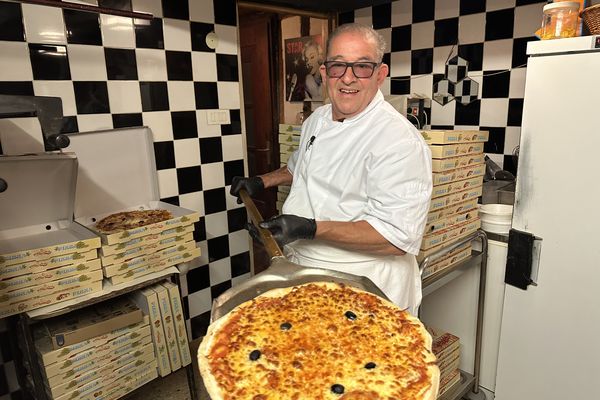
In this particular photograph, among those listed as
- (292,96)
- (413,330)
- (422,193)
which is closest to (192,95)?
(292,96)

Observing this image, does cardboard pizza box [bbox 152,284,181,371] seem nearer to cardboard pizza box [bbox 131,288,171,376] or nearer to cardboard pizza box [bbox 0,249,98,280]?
cardboard pizza box [bbox 131,288,171,376]

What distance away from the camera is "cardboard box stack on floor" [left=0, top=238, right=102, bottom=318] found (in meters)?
1.55

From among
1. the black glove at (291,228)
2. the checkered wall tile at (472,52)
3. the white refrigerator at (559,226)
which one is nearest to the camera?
the black glove at (291,228)

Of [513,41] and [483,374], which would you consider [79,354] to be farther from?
[513,41]

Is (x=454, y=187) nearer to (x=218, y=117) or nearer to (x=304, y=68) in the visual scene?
(x=218, y=117)

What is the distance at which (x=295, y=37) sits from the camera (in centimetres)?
365

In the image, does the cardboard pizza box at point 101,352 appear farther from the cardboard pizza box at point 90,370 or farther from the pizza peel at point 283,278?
the pizza peel at point 283,278

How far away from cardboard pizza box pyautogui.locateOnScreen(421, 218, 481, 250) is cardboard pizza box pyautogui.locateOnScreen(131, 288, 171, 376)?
1.36m

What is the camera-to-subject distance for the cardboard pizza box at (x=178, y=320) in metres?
2.05

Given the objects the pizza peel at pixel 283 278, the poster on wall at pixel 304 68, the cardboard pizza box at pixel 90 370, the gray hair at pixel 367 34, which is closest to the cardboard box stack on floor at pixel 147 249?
the cardboard pizza box at pixel 90 370

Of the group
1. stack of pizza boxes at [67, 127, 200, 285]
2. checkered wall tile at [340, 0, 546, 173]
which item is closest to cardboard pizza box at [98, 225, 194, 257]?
stack of pizza boxes at [67, 127, 200, 285]

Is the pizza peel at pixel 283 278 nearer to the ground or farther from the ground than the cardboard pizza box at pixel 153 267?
farther from the ground

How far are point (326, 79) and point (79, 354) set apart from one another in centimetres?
161

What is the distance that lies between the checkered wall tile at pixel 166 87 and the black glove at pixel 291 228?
94cm
